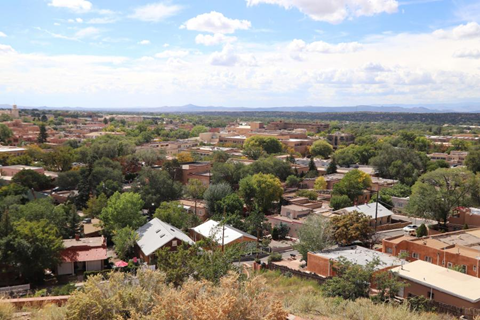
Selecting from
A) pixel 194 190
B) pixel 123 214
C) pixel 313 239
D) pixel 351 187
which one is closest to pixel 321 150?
pixel 351 187

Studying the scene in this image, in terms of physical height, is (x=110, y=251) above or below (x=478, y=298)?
below

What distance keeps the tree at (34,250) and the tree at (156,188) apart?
1382 centimetres


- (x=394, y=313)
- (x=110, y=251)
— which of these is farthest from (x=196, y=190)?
(x=394, y=313)

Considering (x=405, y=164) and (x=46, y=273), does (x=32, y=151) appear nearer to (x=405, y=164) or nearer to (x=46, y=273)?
(x=46, y=273)

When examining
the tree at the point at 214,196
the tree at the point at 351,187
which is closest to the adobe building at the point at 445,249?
the tree at the point at 351,187

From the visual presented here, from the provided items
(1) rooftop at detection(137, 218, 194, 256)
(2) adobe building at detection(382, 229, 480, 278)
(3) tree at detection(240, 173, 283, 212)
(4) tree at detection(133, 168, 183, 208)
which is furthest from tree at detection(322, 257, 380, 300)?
(3) tree at detection(240, 173, 283, 212)

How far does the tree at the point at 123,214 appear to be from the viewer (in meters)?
28.9

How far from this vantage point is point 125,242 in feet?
85.7

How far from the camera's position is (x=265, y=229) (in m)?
34.3

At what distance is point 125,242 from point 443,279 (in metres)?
18.3

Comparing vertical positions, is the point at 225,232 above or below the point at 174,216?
below

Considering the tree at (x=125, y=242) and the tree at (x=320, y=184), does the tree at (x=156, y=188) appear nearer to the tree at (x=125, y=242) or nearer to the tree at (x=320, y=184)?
the tree at (x=125, y=242)

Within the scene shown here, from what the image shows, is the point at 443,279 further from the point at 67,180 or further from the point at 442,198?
the point at 67,180

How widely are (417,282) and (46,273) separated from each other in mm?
20434
